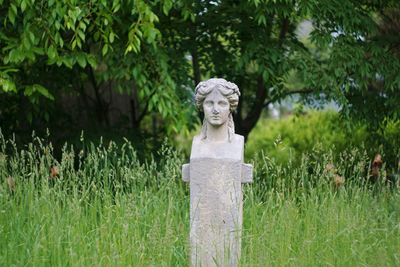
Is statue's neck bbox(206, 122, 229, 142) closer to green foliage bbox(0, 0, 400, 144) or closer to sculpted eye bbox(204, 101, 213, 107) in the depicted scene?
sculpted eye bbox(204, 101, 213, 107)

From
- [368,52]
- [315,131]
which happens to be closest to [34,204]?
[368,52]

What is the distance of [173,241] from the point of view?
16.9 feet

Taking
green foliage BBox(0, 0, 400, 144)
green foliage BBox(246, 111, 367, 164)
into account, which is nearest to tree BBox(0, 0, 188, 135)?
green foliage BBox(0, 0, 400, 144)

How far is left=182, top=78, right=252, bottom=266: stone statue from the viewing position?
495 cm

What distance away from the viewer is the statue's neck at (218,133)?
5078 millimetres

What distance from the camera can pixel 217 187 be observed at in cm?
496

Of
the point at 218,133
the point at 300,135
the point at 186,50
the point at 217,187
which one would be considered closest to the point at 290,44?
the point at 186,50

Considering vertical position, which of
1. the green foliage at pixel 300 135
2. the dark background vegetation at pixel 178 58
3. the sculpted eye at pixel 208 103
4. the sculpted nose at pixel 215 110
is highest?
the dark background vegetation at pixel 178 58

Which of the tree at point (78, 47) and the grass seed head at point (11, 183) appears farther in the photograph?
the tree at point (78, 47)

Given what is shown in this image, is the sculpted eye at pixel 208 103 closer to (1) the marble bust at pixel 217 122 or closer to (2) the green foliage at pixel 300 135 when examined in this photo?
(1) the marble bust at pixel 217 122

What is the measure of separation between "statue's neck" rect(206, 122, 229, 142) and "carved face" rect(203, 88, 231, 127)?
0.05 meters

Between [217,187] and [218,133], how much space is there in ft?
1.25

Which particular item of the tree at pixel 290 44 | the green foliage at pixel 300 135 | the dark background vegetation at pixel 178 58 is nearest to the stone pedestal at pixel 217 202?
the dark background vegetation at pixel 178 58

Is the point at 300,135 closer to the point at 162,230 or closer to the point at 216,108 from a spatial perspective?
the point at 162,230
